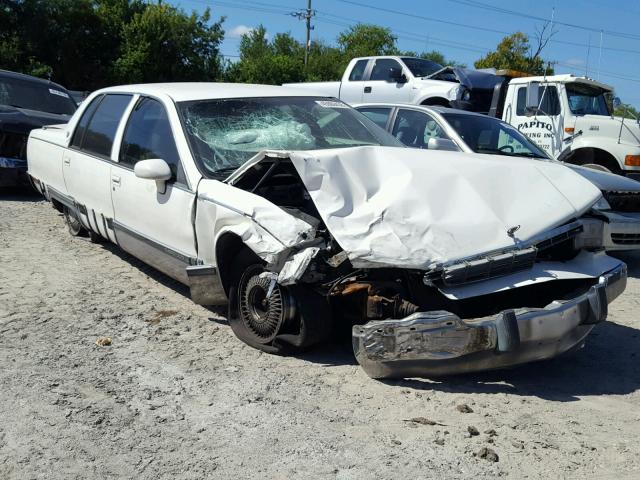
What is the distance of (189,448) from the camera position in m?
3.06

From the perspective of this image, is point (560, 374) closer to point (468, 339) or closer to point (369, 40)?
point (468, 339)

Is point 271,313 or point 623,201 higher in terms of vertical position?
point 623,201

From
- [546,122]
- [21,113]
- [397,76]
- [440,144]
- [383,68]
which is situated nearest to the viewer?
[440,144]

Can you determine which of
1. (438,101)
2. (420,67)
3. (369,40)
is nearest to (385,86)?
(420,67)

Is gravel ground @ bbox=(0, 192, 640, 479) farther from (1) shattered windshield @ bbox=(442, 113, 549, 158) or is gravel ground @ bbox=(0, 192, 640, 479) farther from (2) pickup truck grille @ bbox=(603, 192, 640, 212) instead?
(1) shattered windshield @ bbox=(442, 113, 549, 158)

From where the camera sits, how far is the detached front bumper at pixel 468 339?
3387 mm

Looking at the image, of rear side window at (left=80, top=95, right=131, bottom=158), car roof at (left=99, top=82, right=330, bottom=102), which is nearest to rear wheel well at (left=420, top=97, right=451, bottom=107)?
car roof at (left=99, top=82, right=330, bottom=102)

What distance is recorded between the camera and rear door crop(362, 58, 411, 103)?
43.0ft

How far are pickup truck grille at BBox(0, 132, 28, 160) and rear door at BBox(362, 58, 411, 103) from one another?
6.94 meters

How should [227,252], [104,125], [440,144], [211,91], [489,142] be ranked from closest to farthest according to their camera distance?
[227,252]
[211,91]
[104,125]
[440,144]
[489,142]

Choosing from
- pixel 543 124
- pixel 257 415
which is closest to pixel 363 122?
pixel 257 415

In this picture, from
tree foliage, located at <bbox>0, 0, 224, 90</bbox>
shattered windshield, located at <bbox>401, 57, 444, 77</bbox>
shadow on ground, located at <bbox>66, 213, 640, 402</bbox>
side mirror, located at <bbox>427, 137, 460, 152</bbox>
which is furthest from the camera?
tree foliage, located at <bbox>0, 0, 224, 90</bbox>

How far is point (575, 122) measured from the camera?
9992 millimetres

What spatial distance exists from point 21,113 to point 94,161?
13.2 ft
